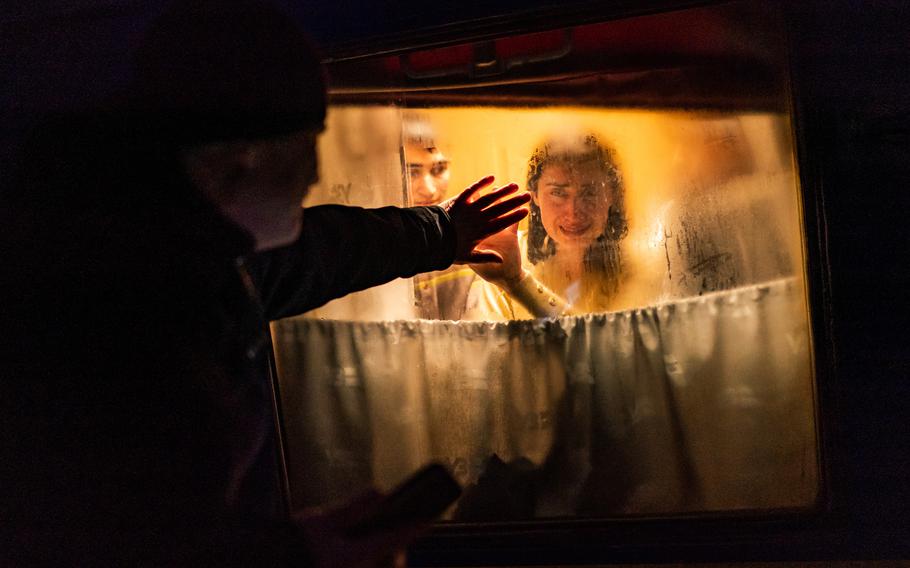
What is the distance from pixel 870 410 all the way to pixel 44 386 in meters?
1.11

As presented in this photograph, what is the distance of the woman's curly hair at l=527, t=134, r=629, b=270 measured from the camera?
3.50 ft

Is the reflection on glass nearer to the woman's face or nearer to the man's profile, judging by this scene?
the woman's face

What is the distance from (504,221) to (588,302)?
0.19 m

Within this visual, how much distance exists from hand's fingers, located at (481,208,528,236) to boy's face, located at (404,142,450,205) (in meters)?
0.11

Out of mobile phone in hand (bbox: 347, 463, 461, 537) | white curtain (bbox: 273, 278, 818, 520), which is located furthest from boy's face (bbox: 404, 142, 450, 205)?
mobile phone in hand (bbox: 347, 463, 461, 537)

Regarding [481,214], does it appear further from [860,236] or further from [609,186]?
[860,236]

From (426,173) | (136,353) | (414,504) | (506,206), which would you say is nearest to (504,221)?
(506,206)

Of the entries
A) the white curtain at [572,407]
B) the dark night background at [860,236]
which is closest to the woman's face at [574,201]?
the white curtain at [572,407]

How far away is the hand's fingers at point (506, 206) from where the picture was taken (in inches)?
42.2

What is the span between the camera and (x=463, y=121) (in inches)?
43.8

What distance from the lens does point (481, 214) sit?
3.51ft

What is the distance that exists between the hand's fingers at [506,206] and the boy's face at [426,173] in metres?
0.10

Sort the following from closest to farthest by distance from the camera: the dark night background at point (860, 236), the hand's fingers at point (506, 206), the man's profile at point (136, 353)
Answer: the man's profile at point (136, 353), the dark night background at point (860, 236), the hand's fingers at point (506, 206)

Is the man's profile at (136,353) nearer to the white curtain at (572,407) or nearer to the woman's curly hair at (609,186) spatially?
the white curtain at (572,407)
